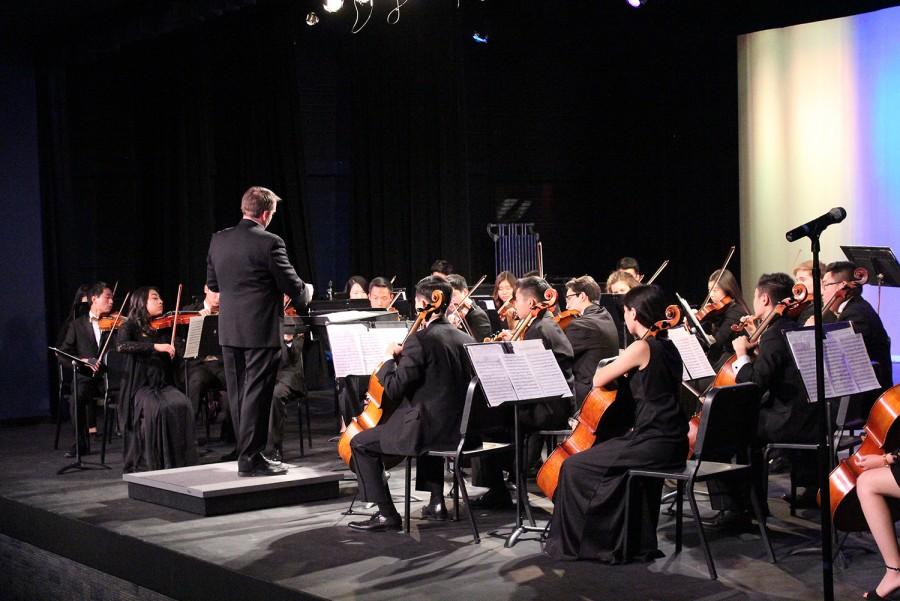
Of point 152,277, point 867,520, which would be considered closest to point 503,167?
point 152,277

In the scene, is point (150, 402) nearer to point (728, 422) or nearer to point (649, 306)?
point (649, 306)

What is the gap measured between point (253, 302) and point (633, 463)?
85.9 inches

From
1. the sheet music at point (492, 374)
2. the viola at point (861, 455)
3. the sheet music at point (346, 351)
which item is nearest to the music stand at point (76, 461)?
the sheet music at point (346, 351)

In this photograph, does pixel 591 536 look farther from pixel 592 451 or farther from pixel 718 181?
pixel 718 181

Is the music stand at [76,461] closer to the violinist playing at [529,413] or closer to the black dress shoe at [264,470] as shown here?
the black dress shoe at [264,470]

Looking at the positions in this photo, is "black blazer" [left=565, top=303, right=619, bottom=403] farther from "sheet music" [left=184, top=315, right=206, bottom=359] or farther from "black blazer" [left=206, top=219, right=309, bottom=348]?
"sheet music" [left=184, top=315, right=206, bottom=359]

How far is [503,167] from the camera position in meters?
12.9

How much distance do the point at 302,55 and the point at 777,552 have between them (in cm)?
898

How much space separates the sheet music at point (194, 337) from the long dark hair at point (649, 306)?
317cm

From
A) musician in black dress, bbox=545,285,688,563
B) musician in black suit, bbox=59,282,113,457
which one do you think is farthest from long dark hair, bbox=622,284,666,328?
musician in black suit, bbox=59,282,113,457

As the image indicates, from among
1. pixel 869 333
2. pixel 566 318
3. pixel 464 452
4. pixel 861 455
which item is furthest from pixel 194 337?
pixel 861 455

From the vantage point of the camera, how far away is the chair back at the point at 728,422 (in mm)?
4352

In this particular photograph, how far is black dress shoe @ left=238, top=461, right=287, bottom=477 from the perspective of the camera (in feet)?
19.1

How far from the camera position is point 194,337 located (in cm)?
676
